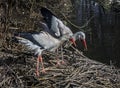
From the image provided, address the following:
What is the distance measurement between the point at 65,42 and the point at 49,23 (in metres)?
0.48

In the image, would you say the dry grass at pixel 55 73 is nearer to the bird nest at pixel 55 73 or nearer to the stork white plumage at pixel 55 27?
the bird nest at pixel 55 73

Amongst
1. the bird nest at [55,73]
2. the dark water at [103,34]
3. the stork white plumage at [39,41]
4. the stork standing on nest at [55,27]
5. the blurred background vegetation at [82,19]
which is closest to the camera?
the bird nest at [55,73]

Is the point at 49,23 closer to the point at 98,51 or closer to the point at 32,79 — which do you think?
the point at 32,79

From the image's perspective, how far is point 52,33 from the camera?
8594 millimetres

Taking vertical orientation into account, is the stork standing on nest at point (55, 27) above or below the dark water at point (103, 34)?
above

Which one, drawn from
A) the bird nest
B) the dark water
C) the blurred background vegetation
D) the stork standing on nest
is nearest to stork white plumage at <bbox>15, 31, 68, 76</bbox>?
the stork standing on nest

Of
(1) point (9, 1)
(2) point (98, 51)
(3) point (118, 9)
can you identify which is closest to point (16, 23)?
(1) point (9, 1)

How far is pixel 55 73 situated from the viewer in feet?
25.9

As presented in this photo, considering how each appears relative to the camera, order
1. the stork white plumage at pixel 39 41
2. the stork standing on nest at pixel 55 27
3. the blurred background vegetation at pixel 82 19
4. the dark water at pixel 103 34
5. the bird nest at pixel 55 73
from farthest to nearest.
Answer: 1. the dark water at pixel 103 34
2. the blurred background vegetation at pixel 82 19
3. the stork standing on nest at pixel 55 27
4. the stork white plumage at pixel 39 41
5. the bird nest at pixel 55 73

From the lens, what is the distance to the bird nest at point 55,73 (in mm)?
7609

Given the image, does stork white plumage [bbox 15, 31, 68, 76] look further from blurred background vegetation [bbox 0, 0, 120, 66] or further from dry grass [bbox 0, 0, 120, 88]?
blurred background vegetation [bbox 0, 0, 120, 66]

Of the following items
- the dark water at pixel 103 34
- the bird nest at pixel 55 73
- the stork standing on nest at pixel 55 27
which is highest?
the stork standing on nest at pixel 55 27

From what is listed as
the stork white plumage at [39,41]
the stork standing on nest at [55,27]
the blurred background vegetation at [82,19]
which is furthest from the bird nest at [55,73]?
the blurred background vegetation at [82,19]

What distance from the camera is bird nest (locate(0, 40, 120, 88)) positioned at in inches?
300
